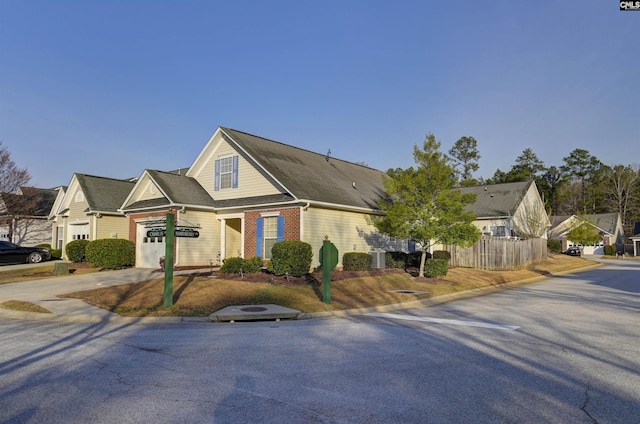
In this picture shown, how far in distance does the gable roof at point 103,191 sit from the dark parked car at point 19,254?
14.3 feet

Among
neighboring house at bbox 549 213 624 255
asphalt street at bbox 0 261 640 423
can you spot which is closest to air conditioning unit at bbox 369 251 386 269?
asphalt street at bbox 0 261 640 423

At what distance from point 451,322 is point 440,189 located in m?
9.39

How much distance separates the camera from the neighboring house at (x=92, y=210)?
1158 inches

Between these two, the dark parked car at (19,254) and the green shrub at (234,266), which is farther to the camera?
the dark parked car at (19,254)

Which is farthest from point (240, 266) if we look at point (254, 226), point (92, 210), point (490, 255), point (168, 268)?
point (92, 210)

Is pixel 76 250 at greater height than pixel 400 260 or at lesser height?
greater

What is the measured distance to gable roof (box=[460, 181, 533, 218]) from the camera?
38406mm

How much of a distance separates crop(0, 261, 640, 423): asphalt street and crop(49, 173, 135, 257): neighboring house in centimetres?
1951

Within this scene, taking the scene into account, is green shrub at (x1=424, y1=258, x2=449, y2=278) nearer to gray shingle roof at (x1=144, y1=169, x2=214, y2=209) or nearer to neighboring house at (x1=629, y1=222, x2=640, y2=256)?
gray shingle roof at (x1=144, y1=169, x2=214, y2=209)

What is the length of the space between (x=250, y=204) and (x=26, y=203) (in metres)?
27.4

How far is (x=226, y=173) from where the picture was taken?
2412 cm

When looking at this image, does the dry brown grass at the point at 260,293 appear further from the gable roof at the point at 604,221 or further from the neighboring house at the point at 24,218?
the gable roof at the point at 604,221

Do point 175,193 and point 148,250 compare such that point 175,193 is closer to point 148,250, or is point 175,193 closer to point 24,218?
point 148,250

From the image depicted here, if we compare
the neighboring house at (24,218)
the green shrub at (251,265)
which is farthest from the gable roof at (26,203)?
the green shrub at (251,265)
